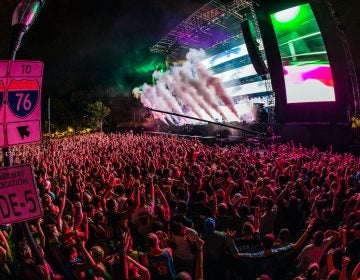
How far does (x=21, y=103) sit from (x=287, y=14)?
17638 mm

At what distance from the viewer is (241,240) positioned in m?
4.32

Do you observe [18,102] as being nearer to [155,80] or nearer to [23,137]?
[23,137]

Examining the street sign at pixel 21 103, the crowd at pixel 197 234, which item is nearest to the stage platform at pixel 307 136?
the crowd at pixel 197 234

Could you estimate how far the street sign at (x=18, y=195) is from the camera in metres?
3.20

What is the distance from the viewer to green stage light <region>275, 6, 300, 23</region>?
706 inches

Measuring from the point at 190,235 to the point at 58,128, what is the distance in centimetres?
5356

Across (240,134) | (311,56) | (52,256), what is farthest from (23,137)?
(240,134)

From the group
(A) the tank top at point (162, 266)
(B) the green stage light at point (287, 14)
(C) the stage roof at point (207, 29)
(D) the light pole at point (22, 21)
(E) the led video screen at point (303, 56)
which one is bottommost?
(A) the tank top at point (162, 266)

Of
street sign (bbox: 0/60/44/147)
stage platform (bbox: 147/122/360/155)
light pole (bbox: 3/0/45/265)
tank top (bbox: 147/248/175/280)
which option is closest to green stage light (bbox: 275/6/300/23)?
stage platform (bbox: 147/122/360/155)

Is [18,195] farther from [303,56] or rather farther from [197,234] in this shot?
[303,56]

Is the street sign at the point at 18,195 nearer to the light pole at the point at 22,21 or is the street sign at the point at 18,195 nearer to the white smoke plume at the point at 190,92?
the light pole at the point at 22,21

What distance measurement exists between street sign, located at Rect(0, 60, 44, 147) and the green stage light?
1709 centimetres

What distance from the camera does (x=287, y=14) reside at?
60.2 ft

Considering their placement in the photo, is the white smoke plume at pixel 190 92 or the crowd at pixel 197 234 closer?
the crowd at pixel 197 234
